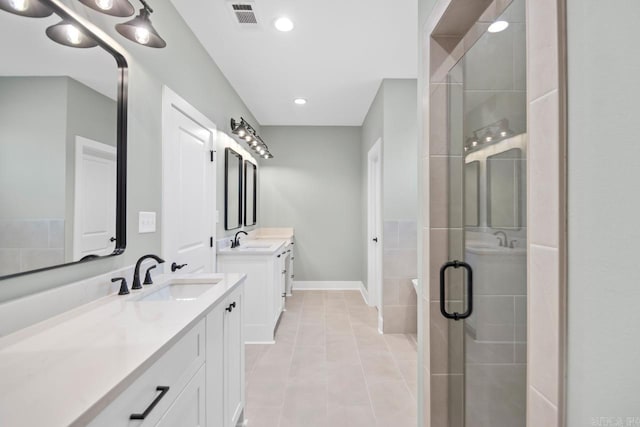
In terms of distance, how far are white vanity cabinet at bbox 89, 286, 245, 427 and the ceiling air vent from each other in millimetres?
1923

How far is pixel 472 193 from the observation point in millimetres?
1267

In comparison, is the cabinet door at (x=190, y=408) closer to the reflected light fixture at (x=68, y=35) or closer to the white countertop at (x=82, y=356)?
the white countertop at (x=82, y=356)

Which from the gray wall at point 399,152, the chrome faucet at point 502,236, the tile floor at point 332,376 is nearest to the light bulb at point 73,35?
the chrome faucet at point 502,236

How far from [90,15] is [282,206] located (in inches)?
163

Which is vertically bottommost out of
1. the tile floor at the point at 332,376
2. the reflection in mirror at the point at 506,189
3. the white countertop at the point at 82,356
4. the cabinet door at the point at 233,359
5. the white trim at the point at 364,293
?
the tile floor at the point at 332,376

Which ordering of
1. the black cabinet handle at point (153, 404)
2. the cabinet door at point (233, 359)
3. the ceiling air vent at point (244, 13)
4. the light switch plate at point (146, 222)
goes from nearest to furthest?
the black cabinet handle at point (153, 404)
the cabinet door at point (233, 359)
the light switch plate at point (146, 222)
the ceiling air vent at point (244, 13)

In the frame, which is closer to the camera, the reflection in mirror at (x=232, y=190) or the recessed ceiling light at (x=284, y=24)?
the recessed ceiling light at (x=284, y=24)

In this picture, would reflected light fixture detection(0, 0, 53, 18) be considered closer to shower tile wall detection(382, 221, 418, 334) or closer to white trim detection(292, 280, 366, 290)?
shower tile wall detection(382, 221, 418, 334)

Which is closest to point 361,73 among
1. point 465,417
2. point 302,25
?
point 302,25

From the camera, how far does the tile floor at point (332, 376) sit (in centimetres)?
205

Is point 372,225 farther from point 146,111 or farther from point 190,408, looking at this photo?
point 190,408

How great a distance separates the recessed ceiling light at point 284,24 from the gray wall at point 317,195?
297 cm
